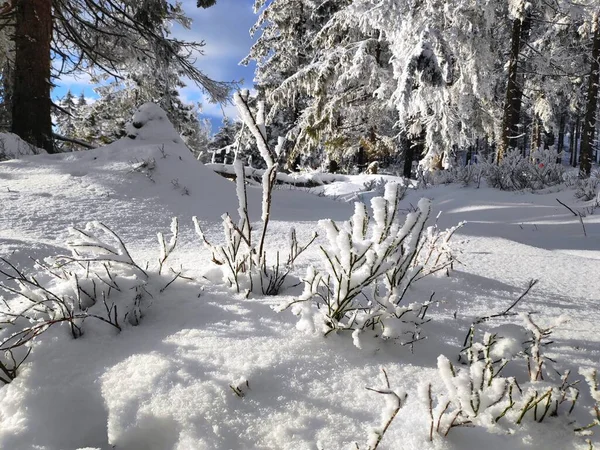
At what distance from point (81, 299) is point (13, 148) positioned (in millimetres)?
4604

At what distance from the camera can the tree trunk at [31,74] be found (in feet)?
17.5

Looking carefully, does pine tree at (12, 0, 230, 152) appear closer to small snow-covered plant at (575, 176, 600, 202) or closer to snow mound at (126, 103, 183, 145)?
snow mound at (126, 103, 183, 145)

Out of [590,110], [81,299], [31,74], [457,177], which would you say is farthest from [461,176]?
[590,110]

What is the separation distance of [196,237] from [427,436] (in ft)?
7.33

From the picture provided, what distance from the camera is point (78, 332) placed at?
1220 millimetres

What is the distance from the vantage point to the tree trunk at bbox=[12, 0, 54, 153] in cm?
534

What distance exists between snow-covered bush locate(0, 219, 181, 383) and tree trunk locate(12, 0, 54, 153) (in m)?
4.90

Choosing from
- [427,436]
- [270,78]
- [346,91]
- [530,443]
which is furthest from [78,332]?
[270,78]

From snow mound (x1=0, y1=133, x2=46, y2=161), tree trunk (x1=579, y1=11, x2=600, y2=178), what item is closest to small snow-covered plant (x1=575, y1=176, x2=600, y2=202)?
snow mound (x1=0, y1=133, x2=46, y2=161)

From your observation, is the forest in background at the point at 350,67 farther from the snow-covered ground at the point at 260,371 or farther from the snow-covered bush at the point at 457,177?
the snow-covered ground at the point at 260,371

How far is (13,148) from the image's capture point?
473cm

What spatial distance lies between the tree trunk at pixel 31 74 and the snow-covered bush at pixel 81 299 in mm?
4898

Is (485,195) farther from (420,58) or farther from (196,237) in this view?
(196,237)

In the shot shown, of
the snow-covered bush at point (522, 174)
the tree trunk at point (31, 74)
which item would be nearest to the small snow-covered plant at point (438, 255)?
the snow-covered bush at point (522, 174)
